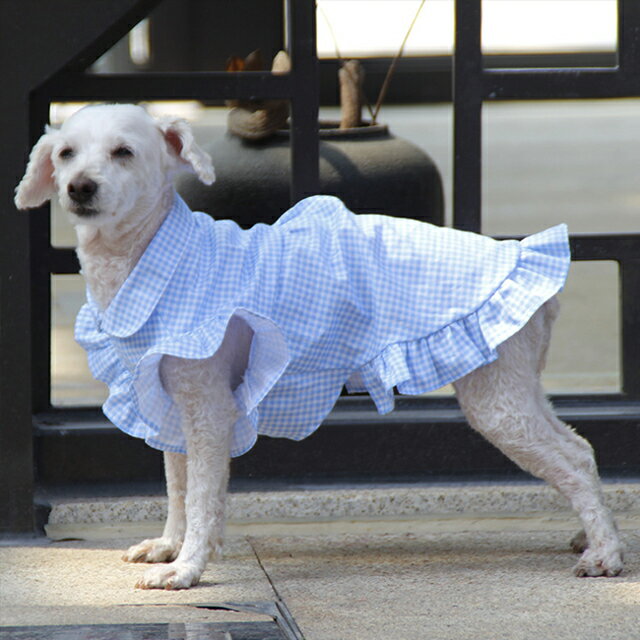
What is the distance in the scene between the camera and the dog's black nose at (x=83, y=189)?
3.47 meters

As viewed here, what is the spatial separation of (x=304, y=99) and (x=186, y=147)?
38.9 inches

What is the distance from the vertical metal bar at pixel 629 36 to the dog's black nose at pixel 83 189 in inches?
84.8

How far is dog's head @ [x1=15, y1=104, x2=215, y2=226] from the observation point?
3.50 m

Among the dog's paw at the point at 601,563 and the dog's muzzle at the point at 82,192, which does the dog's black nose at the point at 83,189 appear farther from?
the dog's paw at the point at 601,563

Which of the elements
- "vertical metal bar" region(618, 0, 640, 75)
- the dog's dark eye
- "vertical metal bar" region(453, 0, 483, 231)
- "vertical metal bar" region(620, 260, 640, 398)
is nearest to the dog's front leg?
the dog's dark eye

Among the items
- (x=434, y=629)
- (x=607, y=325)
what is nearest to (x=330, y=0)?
Result: (x=607, y=325)

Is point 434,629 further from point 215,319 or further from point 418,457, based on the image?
point 418,457

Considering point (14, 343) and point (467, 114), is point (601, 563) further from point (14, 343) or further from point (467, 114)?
point (14, 343)

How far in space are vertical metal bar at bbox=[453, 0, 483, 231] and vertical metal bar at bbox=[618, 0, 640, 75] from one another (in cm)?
52

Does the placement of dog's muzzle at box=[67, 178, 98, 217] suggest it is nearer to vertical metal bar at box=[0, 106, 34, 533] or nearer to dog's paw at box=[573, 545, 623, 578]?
vertical metal bar at box=[0, 106, 34, 533]

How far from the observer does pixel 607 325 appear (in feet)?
27.0

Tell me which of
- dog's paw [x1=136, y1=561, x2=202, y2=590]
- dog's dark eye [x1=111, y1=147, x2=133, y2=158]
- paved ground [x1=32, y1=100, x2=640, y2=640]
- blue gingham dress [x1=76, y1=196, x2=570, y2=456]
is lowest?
paved ground [x1=32, y1=100, x2=640, y2=640]

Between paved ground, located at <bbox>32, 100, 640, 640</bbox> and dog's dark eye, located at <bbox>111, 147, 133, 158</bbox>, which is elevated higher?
dog's dark eye, located at <bbox>111, 147, 133, 158</bbox>

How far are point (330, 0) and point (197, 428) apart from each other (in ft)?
43.1
